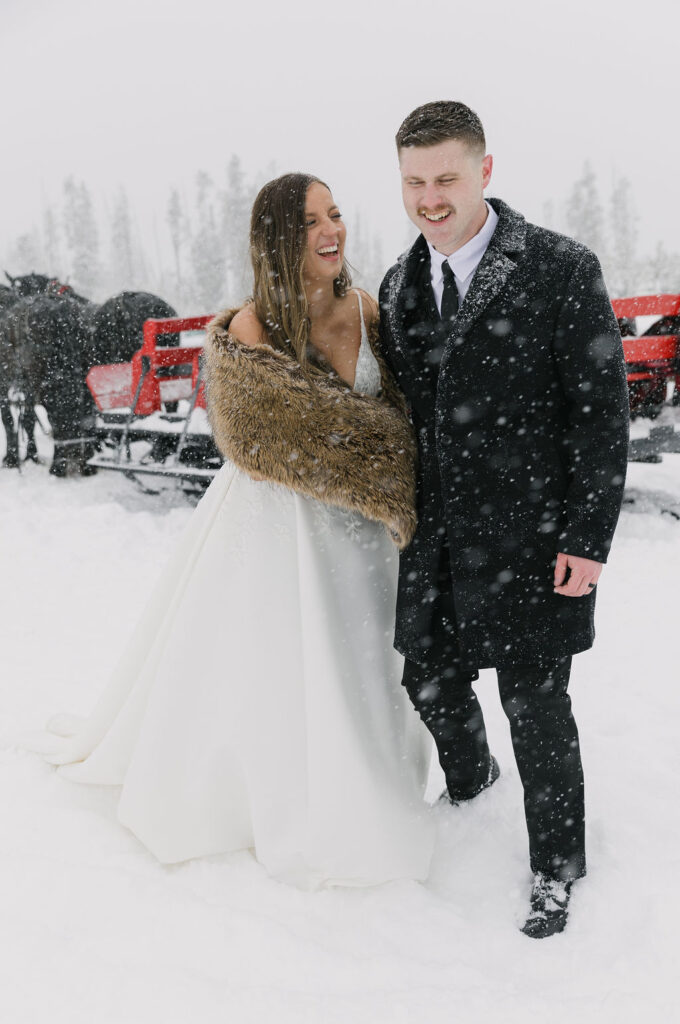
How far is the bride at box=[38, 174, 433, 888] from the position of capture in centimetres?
231

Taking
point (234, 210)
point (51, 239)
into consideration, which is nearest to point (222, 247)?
point (234, 210)

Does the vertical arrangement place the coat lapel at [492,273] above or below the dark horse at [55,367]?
above

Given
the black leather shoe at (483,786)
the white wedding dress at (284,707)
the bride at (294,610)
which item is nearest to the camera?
the bride at (294,610)

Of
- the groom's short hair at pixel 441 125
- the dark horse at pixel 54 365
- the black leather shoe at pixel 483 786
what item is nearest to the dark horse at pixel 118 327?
the dark horse at pixel 54 365

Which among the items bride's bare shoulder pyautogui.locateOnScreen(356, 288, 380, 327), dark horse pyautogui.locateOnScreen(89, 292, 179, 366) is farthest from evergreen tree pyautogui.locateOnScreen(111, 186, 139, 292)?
bride's bare shoulder pyautogui.locateOnScreen(356, 288, 380, 327)

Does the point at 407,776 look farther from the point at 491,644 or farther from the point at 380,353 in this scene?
the point at 380,353

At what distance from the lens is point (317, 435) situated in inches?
89.4

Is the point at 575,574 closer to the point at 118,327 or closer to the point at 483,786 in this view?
the point at 483,786

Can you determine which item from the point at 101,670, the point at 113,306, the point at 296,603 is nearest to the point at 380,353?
the point at 296,603

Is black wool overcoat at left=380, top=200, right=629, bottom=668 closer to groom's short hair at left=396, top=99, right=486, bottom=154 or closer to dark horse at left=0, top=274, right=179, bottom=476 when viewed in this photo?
groom's short hair at left=396, top=99, right=486, bottom=154

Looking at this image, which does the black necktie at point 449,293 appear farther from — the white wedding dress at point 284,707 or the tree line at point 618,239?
the tree line at point 618,239

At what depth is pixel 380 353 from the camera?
97.7 inches

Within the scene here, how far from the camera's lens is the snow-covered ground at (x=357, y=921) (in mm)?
1945

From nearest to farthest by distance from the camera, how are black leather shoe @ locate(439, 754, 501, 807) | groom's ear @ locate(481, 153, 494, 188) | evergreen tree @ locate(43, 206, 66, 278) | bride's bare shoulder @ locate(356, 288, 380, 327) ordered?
groom's ear @ locate(481, 153, 494, 188) → bride's bare shoulder @ locate(356, 288, 380, 327) → black leather shoe @ locate(439, 754, 501, 807) → evergreen tree @ locate(43, 206, 66, 278)
